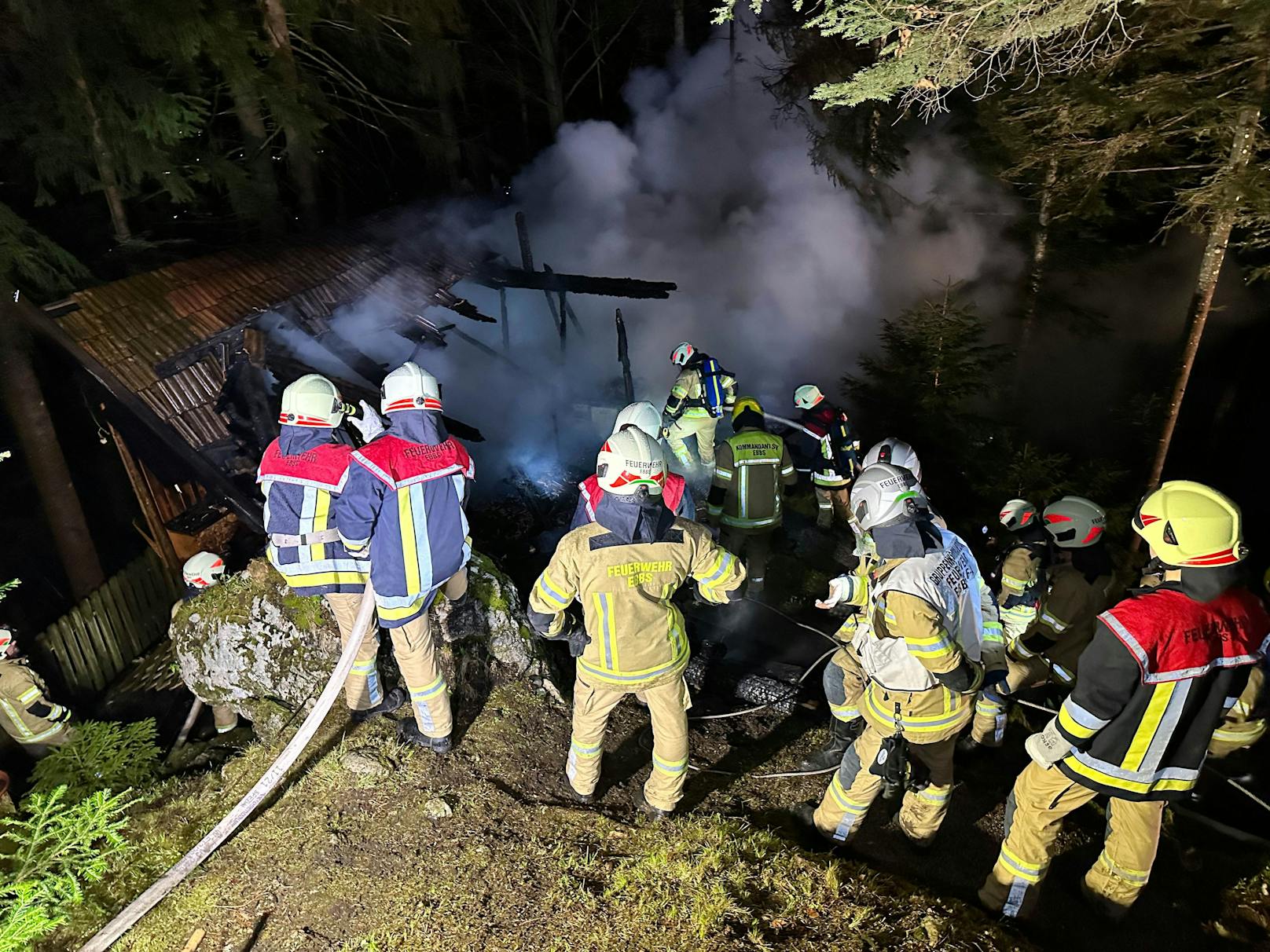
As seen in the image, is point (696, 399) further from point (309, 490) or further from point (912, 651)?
point (912, 651)

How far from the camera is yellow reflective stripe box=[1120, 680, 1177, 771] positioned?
3.08 meters

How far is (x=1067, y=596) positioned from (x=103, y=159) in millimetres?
10810

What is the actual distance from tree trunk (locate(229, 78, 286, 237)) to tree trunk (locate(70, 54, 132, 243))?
6.06 ft

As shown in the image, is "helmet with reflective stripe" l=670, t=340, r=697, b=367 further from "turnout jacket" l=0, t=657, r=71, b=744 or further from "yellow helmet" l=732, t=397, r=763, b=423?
"turnout jacket" l=0, t=657, r=71, b=744

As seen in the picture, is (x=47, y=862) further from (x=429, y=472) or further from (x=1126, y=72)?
(x=1126, y=72)

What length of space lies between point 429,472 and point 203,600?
2.58m

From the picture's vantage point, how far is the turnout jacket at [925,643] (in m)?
3.33

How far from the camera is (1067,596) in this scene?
15.5 feet

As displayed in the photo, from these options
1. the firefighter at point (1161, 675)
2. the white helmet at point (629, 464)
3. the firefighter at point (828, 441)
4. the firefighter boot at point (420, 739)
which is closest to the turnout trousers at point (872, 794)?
the firefighter at point (1161, 675)

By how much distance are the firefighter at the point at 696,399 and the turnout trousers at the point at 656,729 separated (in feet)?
15.8

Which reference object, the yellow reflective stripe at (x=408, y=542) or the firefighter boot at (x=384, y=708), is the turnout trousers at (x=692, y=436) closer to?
the firefighter boot at (x=384, y=708)

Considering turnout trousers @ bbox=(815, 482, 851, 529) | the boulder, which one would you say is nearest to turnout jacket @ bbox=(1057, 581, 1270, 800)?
the boulder

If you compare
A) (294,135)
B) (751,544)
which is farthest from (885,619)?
(294,135)

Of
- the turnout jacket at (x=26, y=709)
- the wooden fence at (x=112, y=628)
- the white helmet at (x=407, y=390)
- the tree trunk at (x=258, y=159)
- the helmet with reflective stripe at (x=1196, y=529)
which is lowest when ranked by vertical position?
the wooden fence at (x=112, y=628)
